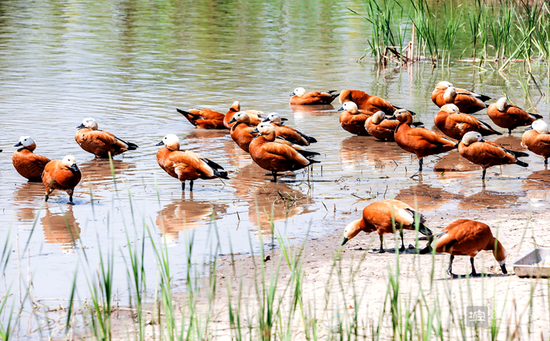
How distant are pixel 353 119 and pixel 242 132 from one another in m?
2.30

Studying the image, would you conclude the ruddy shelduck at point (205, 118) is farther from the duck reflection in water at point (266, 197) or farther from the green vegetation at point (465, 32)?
the green vegetation at point (465, 32)

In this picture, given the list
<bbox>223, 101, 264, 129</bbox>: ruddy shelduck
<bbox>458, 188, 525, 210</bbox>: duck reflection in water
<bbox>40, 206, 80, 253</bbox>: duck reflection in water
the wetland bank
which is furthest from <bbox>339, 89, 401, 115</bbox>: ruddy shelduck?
<bbox>40, 206, 80, 253</bbox>: duck reflection in water

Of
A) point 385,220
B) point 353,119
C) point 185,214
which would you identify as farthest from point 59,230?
point 353,119

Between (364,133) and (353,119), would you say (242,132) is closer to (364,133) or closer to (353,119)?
(353,119)

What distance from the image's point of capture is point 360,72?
1838cm

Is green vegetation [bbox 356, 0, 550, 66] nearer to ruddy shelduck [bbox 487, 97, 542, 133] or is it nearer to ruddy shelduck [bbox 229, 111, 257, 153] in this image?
ruddy shelduck [bbox 487, 97, 542, 133]

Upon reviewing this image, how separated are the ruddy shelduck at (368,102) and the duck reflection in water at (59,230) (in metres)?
6.11

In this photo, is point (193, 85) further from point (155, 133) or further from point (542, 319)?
point (542, 319)

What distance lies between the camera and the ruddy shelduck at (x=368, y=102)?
11992 millimetres

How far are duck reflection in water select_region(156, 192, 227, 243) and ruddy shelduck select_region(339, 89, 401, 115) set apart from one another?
489 cm

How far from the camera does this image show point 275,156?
8344 mm

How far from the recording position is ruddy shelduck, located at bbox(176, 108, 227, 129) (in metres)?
11.7

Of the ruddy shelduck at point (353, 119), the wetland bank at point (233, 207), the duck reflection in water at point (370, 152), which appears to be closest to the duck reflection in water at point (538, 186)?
the wetland bank at point (233, 207)

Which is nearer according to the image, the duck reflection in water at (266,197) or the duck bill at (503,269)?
the duck bill at (503,269)
